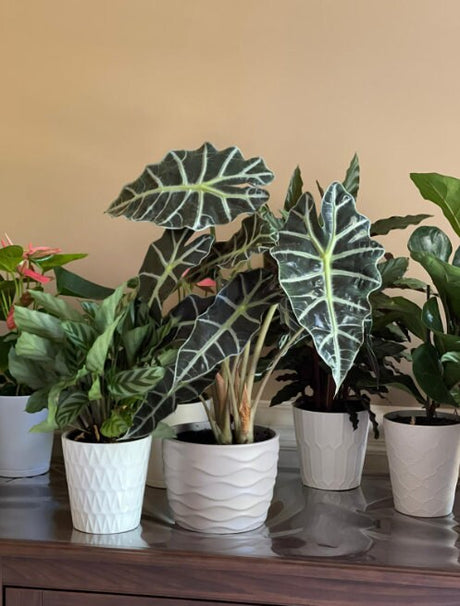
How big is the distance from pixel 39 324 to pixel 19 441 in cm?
43

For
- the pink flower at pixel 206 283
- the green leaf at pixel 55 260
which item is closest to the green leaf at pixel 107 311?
the pink flower at pixel 206 283

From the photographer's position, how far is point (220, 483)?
3.78 feet

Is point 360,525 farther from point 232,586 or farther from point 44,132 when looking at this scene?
point 44,132

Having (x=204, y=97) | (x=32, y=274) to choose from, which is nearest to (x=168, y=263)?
(x=32, y=274)

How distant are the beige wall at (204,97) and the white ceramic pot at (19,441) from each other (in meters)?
0.37

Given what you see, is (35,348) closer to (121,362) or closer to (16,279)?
(121,362)

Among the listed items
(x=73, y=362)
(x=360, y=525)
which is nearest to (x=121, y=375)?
(x=73, y=362)

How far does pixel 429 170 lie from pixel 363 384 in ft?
1.58

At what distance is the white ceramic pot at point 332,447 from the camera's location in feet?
4.47

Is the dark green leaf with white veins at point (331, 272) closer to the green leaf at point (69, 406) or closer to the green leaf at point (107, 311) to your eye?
the green leaf at point (107, 311)

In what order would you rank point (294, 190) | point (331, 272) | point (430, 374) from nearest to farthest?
point (331, 272) < point (430, 374) < point (294, 190)

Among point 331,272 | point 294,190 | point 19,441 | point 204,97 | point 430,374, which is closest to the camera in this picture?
point 331,272

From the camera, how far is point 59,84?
164 centimetres

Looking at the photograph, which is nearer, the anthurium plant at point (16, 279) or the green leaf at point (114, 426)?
the green leaf at point (114, 426)
